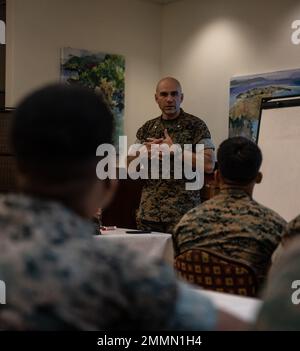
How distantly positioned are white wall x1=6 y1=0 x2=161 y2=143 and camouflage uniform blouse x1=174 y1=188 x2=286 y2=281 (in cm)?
320

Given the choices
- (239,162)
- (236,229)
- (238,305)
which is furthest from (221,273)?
(238,305)

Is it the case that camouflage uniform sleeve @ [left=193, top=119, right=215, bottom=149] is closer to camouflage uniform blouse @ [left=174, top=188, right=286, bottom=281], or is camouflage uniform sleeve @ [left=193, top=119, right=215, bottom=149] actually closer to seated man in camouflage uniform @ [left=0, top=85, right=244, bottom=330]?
camouflage uniform blouse @ [left=174, top=188, right=286, bottom=281]

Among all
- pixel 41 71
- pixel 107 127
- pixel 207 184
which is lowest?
pixel 207 184

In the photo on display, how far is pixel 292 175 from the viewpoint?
3871 mm

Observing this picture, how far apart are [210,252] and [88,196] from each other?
3.49ft

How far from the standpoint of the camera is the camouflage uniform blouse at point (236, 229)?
2117 mm

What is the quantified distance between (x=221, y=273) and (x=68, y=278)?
1.17 meters

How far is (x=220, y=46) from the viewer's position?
19.5 ft

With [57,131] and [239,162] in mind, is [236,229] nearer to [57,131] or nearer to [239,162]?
[239,162]

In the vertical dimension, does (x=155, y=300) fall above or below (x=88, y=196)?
below

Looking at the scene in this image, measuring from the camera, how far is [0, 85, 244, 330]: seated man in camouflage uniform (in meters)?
0.87

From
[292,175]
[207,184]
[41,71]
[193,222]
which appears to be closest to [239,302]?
[193,222]

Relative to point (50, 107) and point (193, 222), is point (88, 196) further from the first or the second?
point (193, 222)

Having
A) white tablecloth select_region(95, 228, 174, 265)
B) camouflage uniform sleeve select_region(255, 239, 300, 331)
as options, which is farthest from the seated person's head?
white tablecloth select_region(95, 228, 174, 265)
